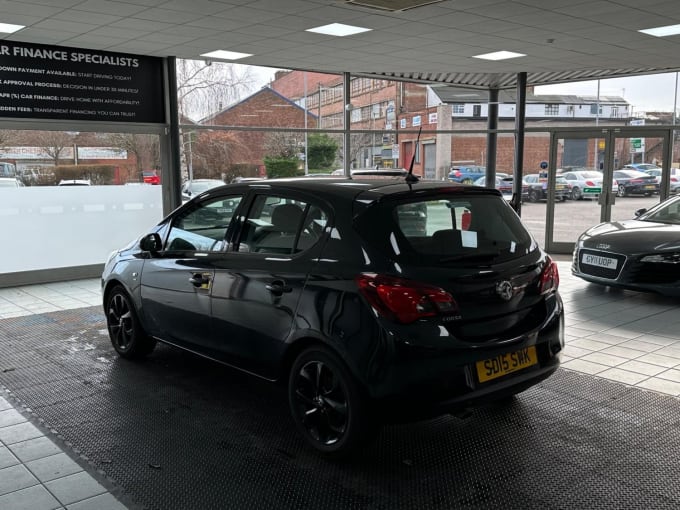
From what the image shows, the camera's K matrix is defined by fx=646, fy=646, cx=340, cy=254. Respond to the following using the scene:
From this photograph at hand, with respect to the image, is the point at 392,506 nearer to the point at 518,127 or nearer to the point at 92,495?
the point at 92,495

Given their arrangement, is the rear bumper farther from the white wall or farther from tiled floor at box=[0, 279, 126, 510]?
the white wall

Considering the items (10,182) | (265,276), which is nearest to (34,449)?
(265,276)

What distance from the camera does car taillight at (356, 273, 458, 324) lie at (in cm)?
301

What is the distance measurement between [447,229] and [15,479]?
2509mm

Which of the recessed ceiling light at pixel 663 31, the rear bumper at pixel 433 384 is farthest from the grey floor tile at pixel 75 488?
the recessed ceiling light at pixel 663 31

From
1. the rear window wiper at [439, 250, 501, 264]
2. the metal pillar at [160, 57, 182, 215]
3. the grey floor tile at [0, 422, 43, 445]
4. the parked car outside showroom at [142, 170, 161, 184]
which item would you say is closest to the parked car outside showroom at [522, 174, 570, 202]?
the metal pillar at [160, 57, 182, 215]

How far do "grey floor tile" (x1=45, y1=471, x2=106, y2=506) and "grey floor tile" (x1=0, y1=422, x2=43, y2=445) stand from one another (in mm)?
664

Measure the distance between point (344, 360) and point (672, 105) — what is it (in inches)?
400

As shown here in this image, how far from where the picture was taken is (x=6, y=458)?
135 inches

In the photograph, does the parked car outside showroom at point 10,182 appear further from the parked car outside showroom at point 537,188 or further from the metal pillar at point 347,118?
the parked car outside showroom at point 537,188

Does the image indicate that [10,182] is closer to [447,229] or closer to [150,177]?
[150,177]

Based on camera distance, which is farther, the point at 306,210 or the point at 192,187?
the point at 192,187

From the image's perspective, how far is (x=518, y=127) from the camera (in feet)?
37.8

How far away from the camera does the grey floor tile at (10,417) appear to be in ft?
12.8
